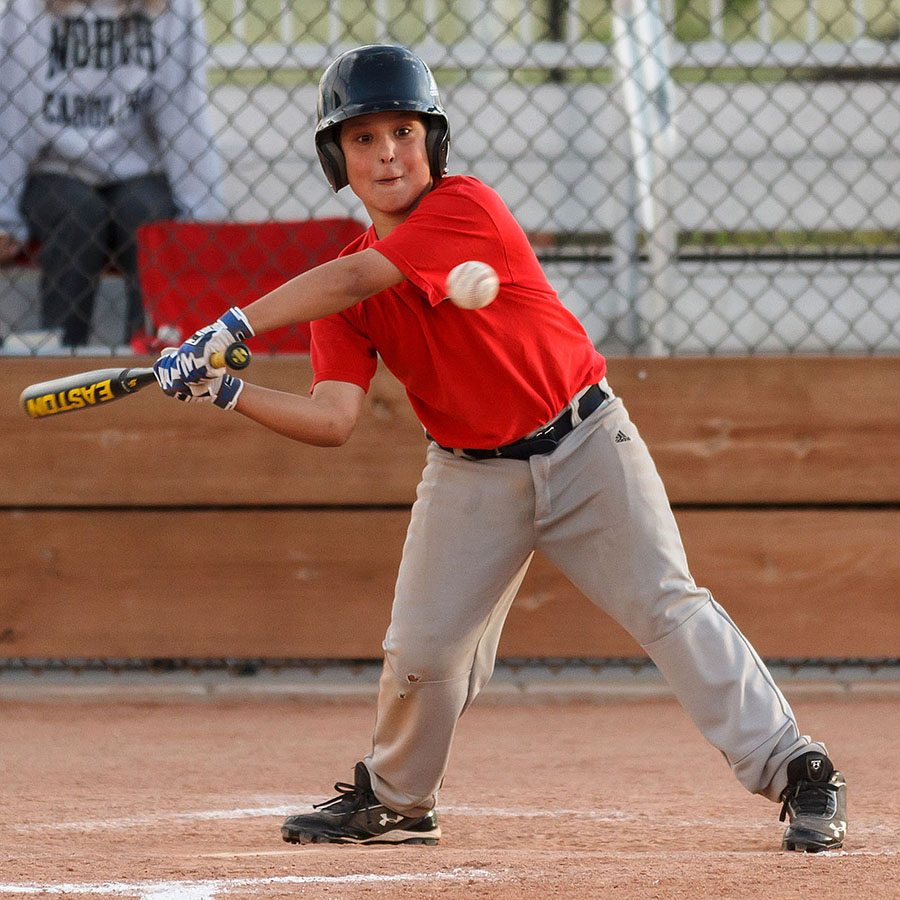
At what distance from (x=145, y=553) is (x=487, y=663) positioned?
1903 millimetres

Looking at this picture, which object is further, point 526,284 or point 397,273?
point 526,284

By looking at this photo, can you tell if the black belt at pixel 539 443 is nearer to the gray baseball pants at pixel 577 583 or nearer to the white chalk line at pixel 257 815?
the gray baseball pants at pixel 577 583

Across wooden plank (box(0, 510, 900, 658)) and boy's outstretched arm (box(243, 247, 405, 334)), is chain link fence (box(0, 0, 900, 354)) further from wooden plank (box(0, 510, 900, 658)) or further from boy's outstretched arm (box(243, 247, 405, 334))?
boy's outstretched arm (box(243, 247, 405, 334))

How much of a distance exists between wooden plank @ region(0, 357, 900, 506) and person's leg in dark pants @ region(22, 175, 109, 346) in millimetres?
312

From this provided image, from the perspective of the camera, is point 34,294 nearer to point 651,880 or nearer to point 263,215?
point 263,215

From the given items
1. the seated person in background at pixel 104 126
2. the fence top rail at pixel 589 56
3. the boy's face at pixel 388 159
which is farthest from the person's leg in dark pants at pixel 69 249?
the boy's face at pixel 388 159

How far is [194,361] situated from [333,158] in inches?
26.0

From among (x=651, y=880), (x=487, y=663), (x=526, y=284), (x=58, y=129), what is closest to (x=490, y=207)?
(x=526, y=284)

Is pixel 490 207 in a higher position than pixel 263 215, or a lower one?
lower

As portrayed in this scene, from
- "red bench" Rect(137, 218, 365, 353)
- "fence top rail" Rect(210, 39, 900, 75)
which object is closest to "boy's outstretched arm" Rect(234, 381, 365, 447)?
"red bench" Rect(137, 218, 365, 353)

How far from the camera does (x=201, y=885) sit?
2.31 m

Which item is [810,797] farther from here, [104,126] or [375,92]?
[104,126]

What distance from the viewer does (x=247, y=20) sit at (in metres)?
6.69

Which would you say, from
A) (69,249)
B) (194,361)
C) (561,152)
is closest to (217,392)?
(194,361)
